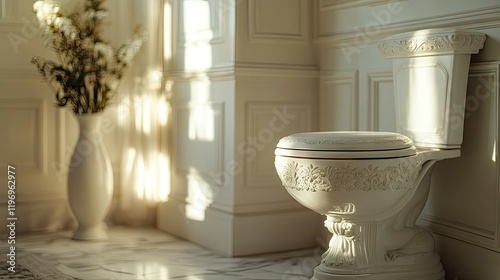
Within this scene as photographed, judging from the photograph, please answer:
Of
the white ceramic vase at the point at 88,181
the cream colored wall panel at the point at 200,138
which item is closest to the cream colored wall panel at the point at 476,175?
the cream colored wall panel at the point at 200,138

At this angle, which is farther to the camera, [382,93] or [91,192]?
[91,192]

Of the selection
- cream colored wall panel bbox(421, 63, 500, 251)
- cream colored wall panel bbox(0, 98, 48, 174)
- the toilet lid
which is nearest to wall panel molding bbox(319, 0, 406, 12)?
cream colored wall panel bbox(421, 63, 500, 251)

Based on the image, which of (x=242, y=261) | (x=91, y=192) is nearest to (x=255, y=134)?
(x=242, y=261)

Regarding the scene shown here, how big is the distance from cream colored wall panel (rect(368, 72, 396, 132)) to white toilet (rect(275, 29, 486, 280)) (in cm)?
18

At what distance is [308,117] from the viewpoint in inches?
130

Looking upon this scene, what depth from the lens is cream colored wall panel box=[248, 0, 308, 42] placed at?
315 cm

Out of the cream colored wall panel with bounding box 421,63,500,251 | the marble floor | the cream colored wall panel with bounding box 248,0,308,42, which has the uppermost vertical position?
the cream colored wall panel with bounding box 248,0,308,42

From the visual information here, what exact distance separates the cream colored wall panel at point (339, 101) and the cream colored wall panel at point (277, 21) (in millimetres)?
265

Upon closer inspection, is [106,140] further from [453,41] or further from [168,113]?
[453,41]

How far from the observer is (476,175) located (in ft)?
8.39

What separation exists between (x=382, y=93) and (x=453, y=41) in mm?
546

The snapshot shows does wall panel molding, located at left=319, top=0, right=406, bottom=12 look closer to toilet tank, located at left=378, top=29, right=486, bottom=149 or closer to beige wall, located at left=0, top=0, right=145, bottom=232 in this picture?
toilet tank, located at left=378, top=29, right=486, bottom=149

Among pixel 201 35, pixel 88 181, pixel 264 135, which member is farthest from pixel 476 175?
pixel 88 181

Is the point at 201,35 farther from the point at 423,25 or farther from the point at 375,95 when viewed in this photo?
the point at 423,25
